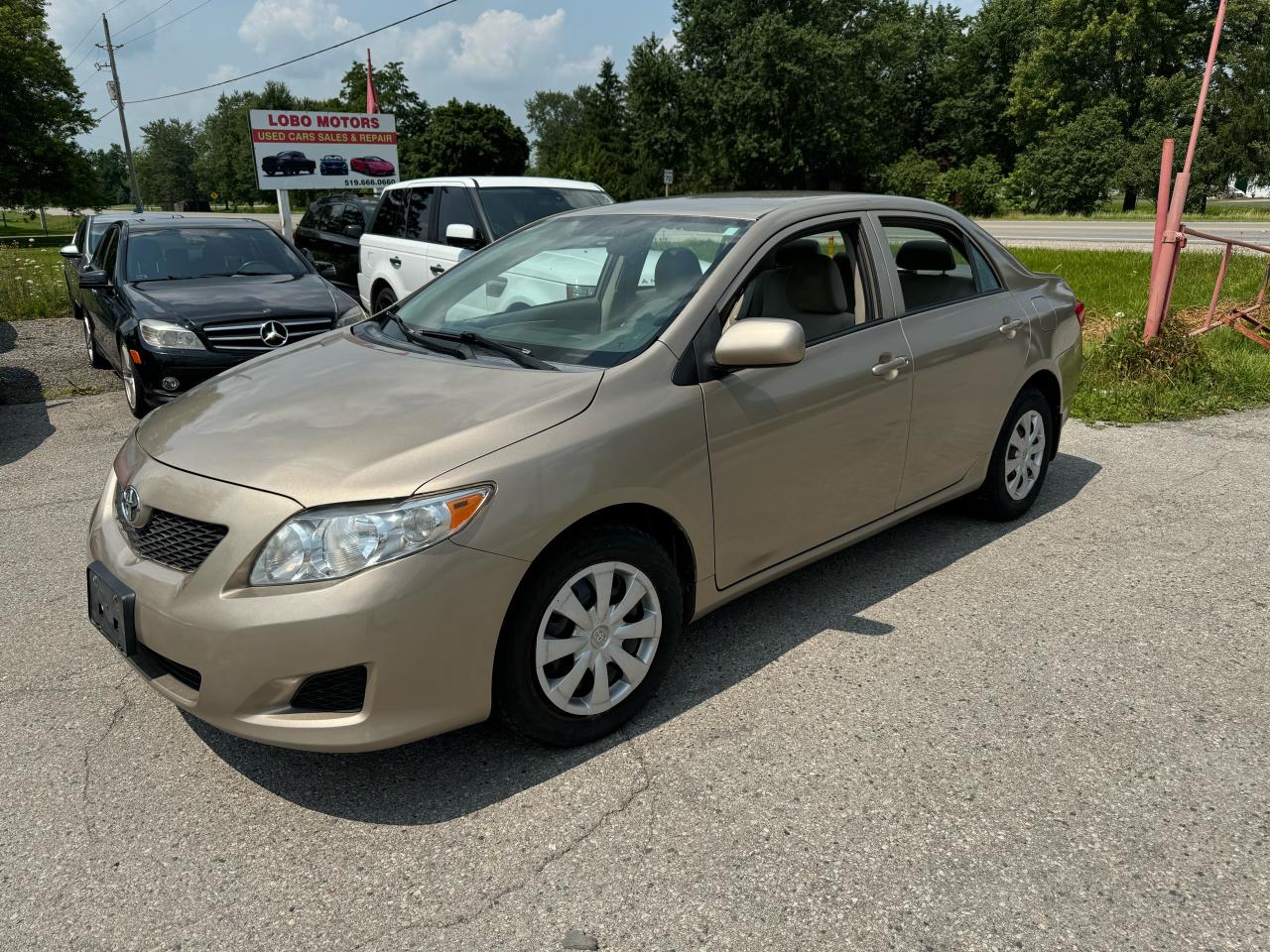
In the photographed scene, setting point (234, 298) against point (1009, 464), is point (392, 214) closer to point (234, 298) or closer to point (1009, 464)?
point (234, 298)

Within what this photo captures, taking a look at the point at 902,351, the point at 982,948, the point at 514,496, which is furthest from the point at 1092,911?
the point at 902,351

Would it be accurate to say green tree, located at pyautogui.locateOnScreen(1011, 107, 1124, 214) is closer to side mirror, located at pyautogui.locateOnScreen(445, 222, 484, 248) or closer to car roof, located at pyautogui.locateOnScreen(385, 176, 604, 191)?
car roof, located at pyautogui.locateOnScreen(385, 176, 604, 191)

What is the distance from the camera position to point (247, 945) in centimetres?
227

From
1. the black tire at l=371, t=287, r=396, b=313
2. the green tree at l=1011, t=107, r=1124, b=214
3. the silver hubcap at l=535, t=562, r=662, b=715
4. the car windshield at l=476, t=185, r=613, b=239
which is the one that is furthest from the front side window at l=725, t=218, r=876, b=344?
the green tree at l=1011, t=107, r=1124, b=214

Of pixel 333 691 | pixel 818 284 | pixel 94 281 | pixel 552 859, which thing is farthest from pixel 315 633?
pixel 94 281

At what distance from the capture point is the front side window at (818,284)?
3709 mm

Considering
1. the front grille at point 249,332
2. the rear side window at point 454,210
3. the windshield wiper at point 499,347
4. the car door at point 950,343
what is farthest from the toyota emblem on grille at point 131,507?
the rear side window at point 454,210

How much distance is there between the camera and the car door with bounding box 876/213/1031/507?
4.14 meters

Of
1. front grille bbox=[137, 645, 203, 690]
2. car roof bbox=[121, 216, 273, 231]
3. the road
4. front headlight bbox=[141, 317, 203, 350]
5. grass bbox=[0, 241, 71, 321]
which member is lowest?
the road

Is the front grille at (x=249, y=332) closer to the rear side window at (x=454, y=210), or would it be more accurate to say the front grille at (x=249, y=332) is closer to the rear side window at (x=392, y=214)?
the rear side window at (x=454, y=210)

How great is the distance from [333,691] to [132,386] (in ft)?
18.1

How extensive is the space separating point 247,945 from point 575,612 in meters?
1.18

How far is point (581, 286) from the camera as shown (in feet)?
13.0

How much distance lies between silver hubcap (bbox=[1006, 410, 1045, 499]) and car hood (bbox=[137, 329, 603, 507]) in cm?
274
